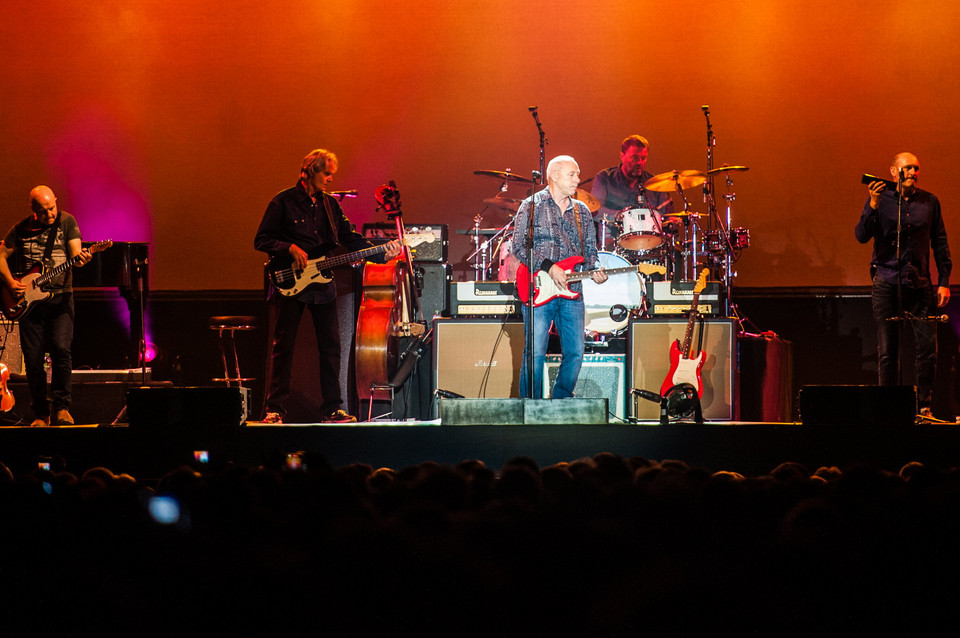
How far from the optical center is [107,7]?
9422 mm

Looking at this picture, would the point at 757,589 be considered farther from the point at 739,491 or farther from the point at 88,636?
the point at 88,636

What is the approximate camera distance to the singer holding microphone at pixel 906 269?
21.3ft

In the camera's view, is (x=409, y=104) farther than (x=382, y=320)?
Yes

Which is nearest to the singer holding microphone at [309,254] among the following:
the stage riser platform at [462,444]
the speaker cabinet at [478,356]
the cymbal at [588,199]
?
the speaker cabinet at [478,356]

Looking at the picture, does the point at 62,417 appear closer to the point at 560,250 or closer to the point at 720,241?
the point at 560,250

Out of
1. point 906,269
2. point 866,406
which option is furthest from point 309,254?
point 906,269

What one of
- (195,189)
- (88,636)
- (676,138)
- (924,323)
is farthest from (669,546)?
(195,189)

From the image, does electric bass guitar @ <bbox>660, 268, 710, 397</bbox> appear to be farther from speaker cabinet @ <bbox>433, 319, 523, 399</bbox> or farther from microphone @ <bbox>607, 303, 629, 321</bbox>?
speaker cabinet @ <bbox>433, 319, 523, 399</bbox>

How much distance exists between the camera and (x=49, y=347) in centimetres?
648

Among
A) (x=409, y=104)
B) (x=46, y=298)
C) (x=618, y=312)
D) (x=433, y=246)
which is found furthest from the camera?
(x=409, y=104)

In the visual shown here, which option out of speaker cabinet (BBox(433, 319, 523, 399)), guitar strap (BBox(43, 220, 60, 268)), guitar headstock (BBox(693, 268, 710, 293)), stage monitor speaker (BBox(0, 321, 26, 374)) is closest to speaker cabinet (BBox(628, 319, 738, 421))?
guitar headstock (BBox(693, 268, 710, 293))

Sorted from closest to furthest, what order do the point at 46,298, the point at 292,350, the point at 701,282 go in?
1. the point at 292,350
2. the point at 46,298
3. the point at 701,282

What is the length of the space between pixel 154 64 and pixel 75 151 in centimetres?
124

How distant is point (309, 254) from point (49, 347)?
2.00m
